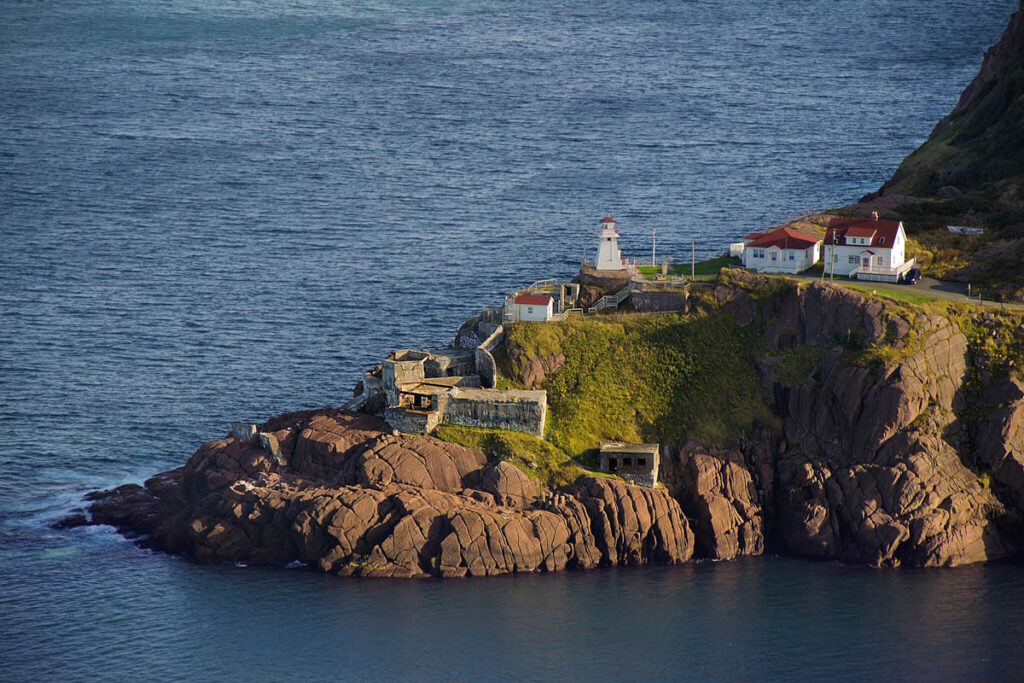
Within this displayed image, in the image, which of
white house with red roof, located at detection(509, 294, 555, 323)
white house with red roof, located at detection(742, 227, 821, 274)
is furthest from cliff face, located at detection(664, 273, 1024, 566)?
white house with red roof, located at detection(509, 294, 555, 323)

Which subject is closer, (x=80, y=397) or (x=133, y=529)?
(x=133, y=529)

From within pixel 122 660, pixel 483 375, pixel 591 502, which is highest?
pixel 483 375

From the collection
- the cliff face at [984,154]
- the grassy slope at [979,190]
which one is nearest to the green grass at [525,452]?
the grassy slope at [979,190]

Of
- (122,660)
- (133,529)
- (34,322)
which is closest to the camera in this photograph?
(122,660)

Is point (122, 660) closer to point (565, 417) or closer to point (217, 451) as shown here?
point (217, 451)

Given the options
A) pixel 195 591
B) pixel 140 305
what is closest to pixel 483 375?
pixel 195 591

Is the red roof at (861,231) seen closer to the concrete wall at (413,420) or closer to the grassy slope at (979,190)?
the grassy slope at (979,190)

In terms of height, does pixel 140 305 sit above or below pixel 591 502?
above
